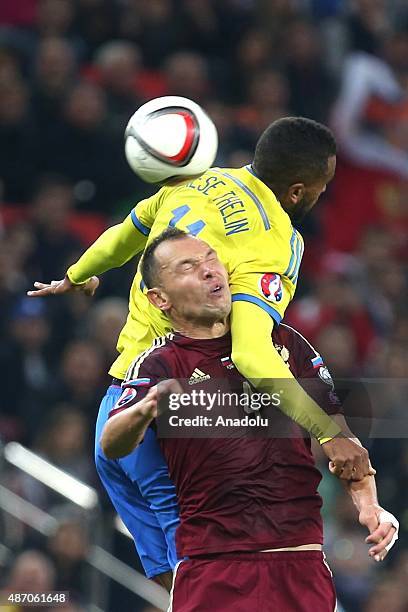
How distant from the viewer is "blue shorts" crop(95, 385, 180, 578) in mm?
4488

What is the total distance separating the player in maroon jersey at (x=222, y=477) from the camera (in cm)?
415

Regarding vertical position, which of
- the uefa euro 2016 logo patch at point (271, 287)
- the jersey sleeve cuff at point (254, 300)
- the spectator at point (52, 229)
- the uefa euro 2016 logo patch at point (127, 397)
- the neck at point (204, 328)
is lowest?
the uefa euro 2016 logo patch at point (127, 397)

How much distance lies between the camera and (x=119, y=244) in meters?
4.82

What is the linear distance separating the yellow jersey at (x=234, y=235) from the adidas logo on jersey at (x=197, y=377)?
0.25 metres

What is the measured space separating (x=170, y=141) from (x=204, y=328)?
66 centimetres

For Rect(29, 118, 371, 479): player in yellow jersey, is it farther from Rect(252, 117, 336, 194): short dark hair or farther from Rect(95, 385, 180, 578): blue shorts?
Rect(95, 385, 180, 578): blue shorts

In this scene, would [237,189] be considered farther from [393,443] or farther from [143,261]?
[393,443]

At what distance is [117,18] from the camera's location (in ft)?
34.1

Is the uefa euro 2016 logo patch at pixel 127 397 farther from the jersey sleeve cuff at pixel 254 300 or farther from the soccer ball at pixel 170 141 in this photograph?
the soccer ball at pixel 170 141

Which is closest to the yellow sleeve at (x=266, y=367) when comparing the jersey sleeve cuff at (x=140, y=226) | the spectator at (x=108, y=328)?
the jersey sleeve cuff at (x=140, y=226)

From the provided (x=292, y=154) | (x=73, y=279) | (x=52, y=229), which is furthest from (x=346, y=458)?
(x=52, y=229)

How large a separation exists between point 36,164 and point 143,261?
500 cm

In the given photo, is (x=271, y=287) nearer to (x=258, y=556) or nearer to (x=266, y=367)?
(x=266, y=367)

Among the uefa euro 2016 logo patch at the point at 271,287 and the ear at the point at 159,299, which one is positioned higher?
the uefa euro 2016 logo patch at the point at 271,287
